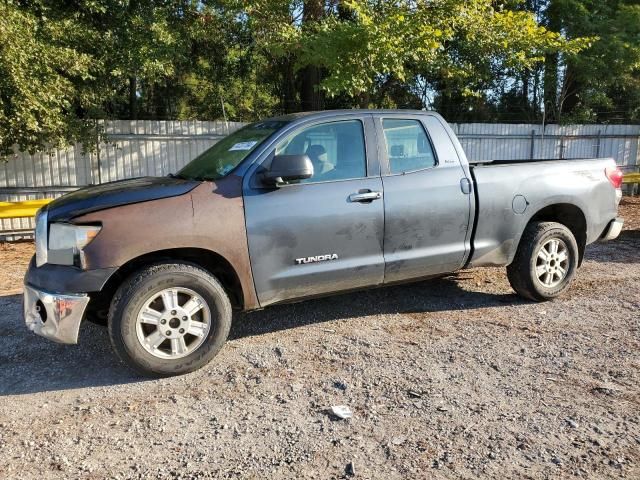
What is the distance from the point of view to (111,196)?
3.94 meters

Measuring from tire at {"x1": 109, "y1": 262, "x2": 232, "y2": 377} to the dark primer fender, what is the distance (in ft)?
0.59

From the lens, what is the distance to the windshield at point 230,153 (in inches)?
172

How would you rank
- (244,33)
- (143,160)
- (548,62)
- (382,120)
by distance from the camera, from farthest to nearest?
(548,62)
(244,33)
(143,160)
(382,120)

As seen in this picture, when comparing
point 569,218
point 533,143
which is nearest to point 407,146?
point 569,218

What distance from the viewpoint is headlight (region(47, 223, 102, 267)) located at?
12.2 feet

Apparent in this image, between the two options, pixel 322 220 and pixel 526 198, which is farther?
pixel 526 198

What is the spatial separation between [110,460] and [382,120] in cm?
330

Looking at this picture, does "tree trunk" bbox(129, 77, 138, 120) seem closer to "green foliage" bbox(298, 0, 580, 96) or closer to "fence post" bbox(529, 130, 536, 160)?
"green foliage" bbox(298, 0, 580, 96)

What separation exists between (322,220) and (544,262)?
2506 mm

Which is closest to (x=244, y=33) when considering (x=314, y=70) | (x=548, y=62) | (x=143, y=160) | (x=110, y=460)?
(x=314, y=70)

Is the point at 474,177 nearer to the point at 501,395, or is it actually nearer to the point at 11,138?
the point at 501,395

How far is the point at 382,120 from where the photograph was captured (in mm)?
4781

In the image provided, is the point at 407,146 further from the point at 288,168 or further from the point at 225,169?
the point at 225,169

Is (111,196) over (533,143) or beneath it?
beneath
